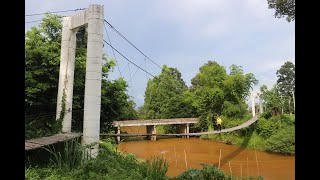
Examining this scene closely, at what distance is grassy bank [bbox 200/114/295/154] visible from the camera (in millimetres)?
15281

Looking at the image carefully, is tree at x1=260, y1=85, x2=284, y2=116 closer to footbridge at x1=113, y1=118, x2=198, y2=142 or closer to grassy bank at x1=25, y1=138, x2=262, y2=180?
footbridge at x1=113, y1=118, x2=198, y2=142

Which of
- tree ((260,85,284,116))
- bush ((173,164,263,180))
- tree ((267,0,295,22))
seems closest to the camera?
bush ((173,164,263,180))

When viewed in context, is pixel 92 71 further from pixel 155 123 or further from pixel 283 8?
pixel 155 123

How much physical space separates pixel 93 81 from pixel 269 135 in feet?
45.3

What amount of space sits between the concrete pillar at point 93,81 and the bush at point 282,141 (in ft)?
38.5

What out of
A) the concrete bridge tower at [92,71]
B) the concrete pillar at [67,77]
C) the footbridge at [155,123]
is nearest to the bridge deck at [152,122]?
the footbridge at [155,123]

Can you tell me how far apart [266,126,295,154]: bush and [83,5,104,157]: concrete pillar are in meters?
11.7

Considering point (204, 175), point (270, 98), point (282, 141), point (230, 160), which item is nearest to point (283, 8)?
point (204, 175)

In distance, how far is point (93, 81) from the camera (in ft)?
18.6

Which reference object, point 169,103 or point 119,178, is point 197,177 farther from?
point 169,103

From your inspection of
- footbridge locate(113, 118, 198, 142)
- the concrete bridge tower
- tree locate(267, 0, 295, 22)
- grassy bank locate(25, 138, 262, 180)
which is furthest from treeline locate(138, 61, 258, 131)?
grassy bank locate(25, 138, 262, 180)

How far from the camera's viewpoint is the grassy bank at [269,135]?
15281 mm

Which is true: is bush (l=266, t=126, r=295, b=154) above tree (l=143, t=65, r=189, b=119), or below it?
below

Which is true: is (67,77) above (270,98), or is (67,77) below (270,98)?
above
